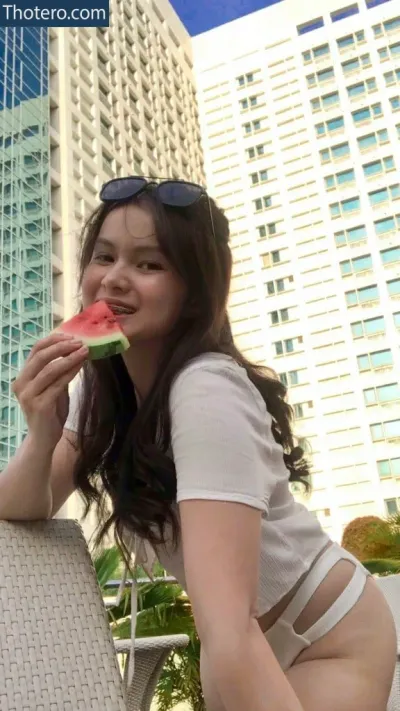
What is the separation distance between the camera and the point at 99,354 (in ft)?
2.00

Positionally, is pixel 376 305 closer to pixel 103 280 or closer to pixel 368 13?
pixel 368 13

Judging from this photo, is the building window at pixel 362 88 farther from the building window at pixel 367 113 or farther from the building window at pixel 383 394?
the building window at pixel 383 394

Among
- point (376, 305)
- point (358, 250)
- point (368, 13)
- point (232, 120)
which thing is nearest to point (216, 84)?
point (232, 120)

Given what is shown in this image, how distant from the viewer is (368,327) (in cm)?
2361

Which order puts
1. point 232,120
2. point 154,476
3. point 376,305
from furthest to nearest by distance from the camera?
point 232,120 < point 376,305 < point 154,476

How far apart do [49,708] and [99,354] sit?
0.30m

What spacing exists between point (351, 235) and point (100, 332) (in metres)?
26.3

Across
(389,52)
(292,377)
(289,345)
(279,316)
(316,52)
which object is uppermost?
(316,52)

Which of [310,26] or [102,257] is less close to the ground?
[310,26]

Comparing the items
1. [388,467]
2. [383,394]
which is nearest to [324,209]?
[383,394]

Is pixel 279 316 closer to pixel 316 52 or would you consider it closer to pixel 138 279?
pixel 316 52

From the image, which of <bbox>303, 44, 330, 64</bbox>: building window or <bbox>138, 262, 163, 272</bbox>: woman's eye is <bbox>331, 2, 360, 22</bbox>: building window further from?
<bbox>138, 262, 163, 272</bbox>: woman's eye

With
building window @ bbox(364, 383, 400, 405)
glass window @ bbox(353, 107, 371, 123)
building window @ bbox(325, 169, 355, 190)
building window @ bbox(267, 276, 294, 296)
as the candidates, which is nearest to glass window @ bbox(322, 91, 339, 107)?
glass window @ bbox(353, 107, 371, 123)

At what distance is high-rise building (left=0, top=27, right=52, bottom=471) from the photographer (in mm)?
15922
